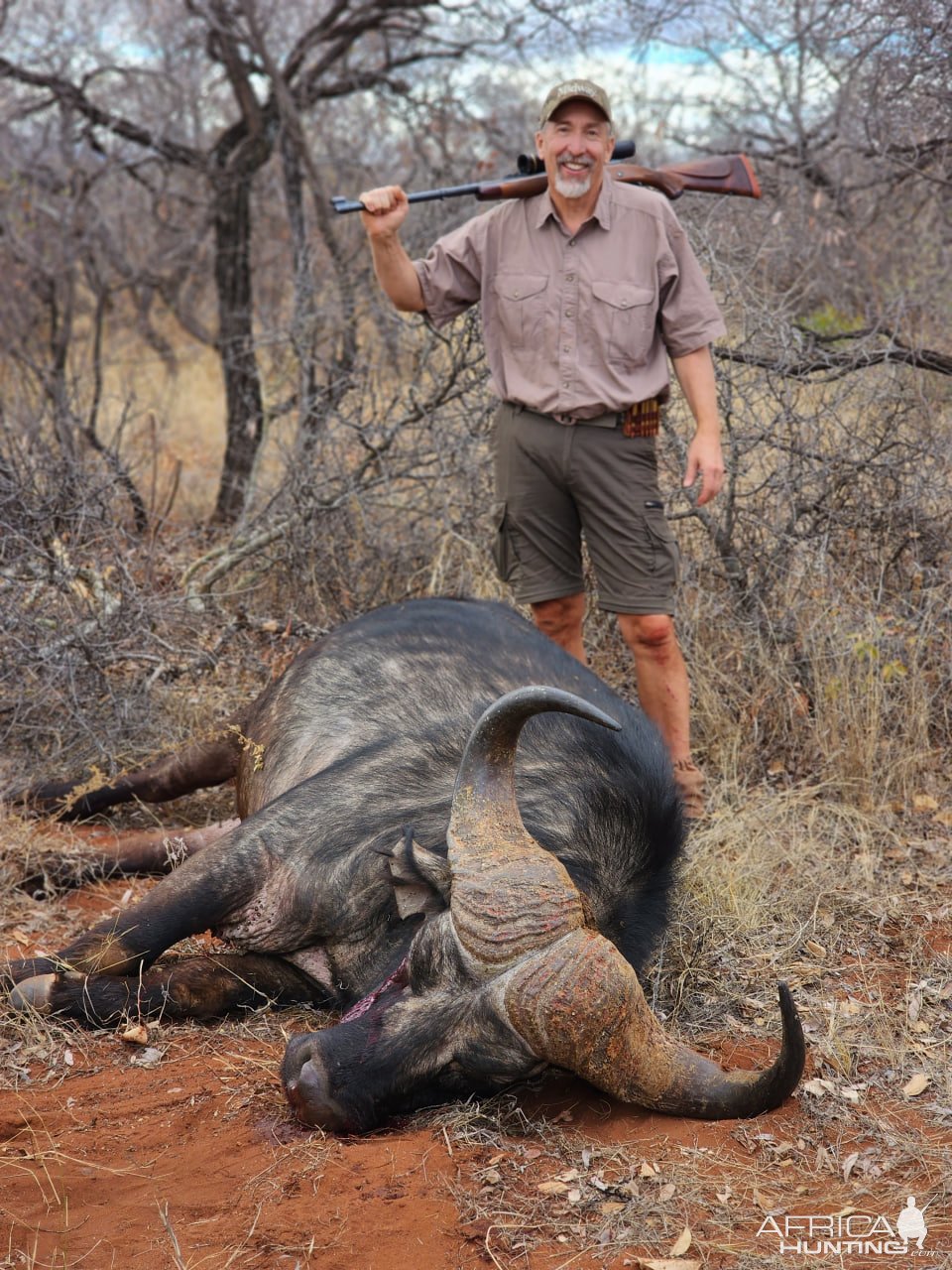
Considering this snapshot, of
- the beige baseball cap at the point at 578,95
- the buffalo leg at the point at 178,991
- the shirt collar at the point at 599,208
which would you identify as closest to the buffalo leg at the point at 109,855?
the buffalo leg at the point at 178,991

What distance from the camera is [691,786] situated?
5074 mm

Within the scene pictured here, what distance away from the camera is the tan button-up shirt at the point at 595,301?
192 inches

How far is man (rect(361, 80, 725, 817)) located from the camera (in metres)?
4.86

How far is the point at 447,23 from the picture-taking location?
9.54 m

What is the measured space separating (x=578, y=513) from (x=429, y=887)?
2352 mm

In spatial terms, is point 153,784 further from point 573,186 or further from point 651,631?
point 573,186

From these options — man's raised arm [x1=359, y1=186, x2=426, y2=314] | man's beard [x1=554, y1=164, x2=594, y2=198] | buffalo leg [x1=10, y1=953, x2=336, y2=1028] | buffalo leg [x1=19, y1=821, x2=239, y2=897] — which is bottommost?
buffalo leg [x1=10, y1=953, x2=336, y2=1028]

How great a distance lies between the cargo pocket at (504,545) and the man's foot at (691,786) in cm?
101

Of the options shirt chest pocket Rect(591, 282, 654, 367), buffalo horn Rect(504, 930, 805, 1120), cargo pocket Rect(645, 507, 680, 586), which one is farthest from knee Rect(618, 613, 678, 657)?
buffalo horn Rect(504, 930, 805, 1120)

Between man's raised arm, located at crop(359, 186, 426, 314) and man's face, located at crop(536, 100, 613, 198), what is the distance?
1.92 feet

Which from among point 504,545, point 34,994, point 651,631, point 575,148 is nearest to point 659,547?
point 651,631

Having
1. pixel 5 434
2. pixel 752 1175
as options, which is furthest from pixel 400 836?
pixel 5 434

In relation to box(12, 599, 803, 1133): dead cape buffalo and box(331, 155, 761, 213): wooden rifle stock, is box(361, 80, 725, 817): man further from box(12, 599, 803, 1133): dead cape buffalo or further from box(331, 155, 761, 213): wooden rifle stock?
box(12, 599, 803, 1133): dead cape buffalo

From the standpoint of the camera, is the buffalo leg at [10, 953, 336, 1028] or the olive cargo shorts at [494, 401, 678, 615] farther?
the olive cargo shorts at [494, 401, 678, 615]
